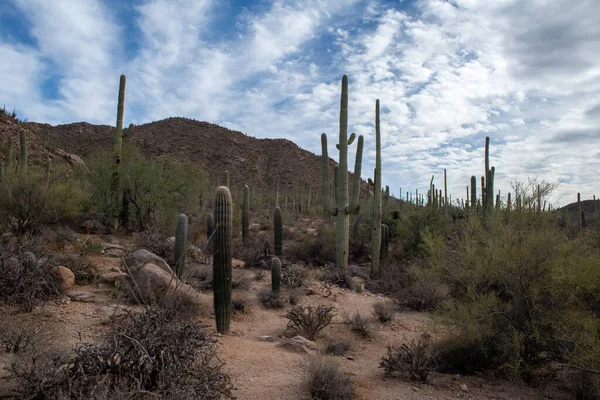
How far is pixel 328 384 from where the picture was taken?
4945mm

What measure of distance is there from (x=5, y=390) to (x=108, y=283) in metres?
6.17

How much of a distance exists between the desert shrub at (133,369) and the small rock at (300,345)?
9.40 ft

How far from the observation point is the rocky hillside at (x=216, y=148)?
5216 centimetres

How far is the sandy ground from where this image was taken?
17.2 feet

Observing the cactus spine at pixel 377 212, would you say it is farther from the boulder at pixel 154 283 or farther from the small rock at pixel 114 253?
the small rock at pixel 114 253

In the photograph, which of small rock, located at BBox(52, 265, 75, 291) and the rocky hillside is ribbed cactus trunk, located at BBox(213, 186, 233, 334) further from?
the rocky hillside

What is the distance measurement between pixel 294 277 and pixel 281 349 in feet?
17.4

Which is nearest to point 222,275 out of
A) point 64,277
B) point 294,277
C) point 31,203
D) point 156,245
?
point 64,277

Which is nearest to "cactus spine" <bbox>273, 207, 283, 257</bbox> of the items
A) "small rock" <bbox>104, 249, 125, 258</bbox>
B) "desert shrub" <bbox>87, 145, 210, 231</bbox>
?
"desert shrub" <bbox>87, 145, 210, 231</bbox>

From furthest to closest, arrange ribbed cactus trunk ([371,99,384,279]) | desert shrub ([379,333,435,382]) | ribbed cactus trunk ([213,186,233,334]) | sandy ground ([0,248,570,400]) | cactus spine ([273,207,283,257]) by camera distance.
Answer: cactus spine ([273,207,283,257])
ribbed cactus trunk ([371,99,384,279])
ribbed cactus trunk ([213,186,233,334])
desert shrub ([379,333,435,382])
sandy ground ([0,248,570,400])

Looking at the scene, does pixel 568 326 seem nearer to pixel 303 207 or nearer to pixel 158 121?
pixel 303 207

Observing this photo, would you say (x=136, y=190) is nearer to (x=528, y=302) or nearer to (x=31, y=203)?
(x=31, y=203)

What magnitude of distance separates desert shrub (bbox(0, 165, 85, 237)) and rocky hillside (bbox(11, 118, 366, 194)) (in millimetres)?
34320

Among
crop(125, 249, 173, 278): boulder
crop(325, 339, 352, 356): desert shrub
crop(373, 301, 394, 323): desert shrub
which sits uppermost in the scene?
crop(125, 249, 173, 278): boulder
